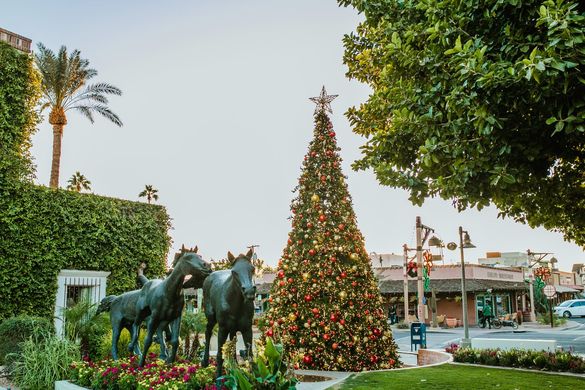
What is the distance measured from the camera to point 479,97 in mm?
6129

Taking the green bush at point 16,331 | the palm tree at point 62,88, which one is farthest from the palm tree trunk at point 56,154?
the green bush at point 16,331

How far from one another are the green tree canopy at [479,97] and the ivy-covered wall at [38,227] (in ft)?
38.7

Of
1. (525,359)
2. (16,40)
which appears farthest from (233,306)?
(16,40)

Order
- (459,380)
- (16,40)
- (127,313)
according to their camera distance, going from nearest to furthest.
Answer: (127,313), (459,380), (16,40)

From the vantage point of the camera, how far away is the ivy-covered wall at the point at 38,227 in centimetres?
1529

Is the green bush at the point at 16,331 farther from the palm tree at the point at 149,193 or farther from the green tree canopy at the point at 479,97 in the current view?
the palm tree at the point at 149,193

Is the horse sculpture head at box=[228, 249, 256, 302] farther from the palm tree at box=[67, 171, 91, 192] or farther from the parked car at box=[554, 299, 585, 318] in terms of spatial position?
the parked car at box=[554, 299, 585, 318]

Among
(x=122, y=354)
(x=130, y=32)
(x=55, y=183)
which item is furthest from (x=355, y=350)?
(x=55, y=183)

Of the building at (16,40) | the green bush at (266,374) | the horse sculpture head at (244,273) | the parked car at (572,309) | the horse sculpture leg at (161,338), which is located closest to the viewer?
the green bush at (266,374)

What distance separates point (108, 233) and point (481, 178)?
14.2 meters

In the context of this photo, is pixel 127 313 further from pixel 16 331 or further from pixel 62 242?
pixel 62 242

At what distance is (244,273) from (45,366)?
5659 mm

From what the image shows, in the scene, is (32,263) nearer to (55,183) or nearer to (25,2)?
(25,2)

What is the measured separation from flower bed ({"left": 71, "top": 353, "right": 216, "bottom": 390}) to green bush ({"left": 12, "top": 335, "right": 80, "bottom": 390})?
0.50 metres
